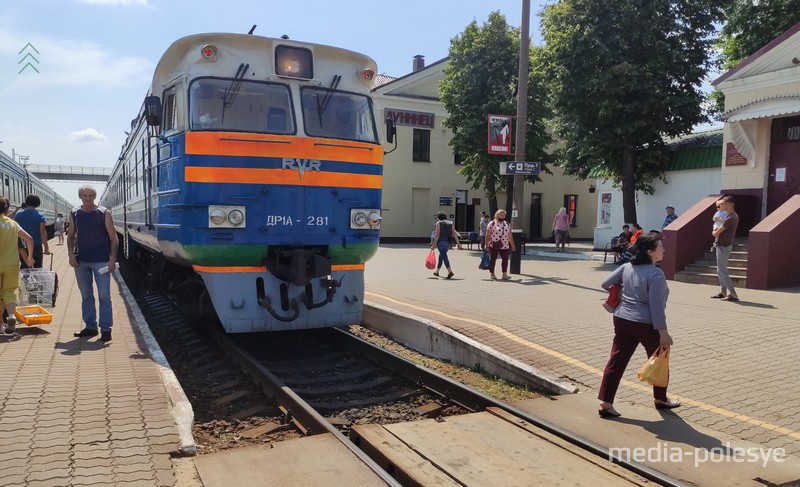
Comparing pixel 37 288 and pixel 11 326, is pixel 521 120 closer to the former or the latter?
pixel 37 288

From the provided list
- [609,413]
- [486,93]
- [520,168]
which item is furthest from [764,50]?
[486,93]

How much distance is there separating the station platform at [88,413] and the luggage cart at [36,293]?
1.49 ft

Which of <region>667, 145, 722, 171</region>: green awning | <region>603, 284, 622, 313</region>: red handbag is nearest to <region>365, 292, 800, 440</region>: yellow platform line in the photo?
<region>603, 284, 622, 313</region>: red handbag

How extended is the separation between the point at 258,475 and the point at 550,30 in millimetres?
18029

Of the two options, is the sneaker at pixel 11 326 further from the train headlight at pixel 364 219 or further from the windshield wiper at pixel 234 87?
the train headlight at pixel 364 219

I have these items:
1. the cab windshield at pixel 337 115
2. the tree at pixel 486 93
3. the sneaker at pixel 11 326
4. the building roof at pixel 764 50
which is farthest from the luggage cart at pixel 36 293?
the tree at pixel 486 93

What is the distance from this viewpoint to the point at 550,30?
19109 mm

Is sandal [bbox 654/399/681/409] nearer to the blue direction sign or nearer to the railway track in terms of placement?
the railway track

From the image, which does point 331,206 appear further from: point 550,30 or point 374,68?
point 550,30

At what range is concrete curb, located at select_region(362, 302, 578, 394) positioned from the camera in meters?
6.39

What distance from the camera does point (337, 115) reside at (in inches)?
297

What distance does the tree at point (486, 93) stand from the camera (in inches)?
1025

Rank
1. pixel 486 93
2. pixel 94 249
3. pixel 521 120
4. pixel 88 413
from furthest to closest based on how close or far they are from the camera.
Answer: pixel 486 93 → pixel 521 120 → pixel 94 249 → pixel 88 413

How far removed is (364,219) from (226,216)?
169cm
